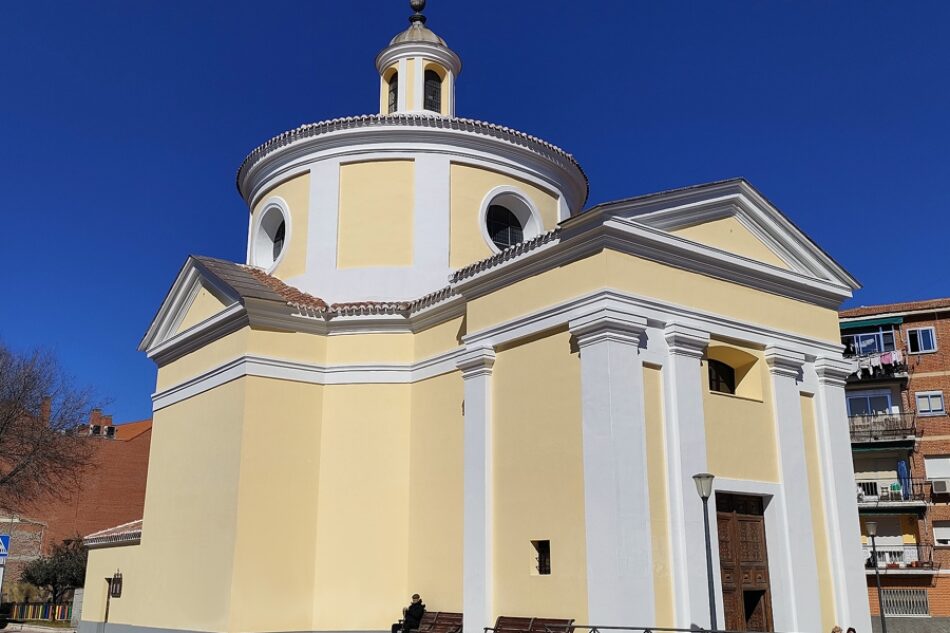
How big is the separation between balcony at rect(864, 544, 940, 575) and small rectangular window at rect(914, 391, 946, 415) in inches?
176

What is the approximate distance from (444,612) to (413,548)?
57.2 inches

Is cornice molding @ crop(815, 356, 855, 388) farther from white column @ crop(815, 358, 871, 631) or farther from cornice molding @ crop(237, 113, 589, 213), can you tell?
cornice molding @ crop(237, 113, 589, 213)

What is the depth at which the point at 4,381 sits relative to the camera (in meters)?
30.5

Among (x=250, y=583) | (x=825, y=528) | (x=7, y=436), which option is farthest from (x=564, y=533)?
(x=7, y=436)

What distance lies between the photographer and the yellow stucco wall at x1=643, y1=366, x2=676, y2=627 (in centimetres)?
1202

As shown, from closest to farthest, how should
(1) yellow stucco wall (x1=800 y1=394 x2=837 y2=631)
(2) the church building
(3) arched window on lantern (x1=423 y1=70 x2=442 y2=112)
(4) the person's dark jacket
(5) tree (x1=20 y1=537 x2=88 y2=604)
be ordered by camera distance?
(2) the church building < (1) yellow stucco wall (x1=800 y1=394 x2=837 y2=631) < (4) the person's dark jacket < (3) arched window on lantern (x1=423 y1=70 x2=442 y2=112) < (5) tree (x1=20 y1=537 x2=88 y2=604)

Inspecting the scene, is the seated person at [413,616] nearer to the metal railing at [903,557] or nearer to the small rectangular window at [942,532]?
the metal railing at [903,557]

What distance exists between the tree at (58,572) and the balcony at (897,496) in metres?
30.1

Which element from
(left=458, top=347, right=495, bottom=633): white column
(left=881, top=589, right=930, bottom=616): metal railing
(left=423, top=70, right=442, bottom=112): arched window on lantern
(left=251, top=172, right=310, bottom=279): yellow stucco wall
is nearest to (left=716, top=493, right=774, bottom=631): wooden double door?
(left=458, top=347, right=495, bottom=633): white column

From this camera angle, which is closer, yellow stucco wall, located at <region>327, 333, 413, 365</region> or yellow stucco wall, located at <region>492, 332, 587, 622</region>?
yellow stucco wall, located at <region>492, 332, 587, 622</region>

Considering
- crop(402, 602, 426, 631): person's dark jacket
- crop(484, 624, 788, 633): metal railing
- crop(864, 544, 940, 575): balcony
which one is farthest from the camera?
crop(864, 544, 940, 575): balcony

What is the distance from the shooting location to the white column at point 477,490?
13586mm

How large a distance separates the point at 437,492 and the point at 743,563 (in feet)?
16.6

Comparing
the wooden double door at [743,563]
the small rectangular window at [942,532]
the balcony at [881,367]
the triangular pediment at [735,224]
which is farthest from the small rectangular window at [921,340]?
the wooden double door at [743,563]
